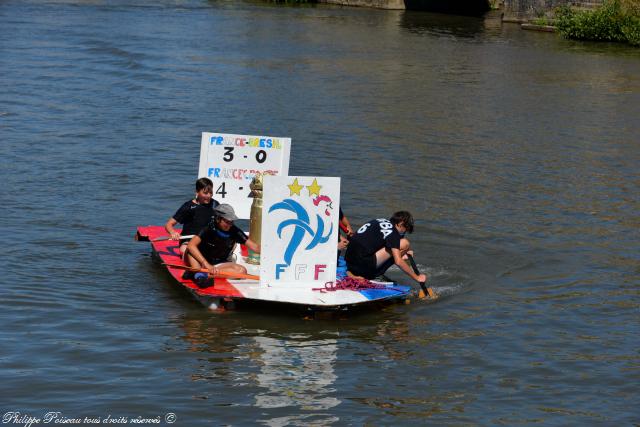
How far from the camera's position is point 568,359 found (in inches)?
525

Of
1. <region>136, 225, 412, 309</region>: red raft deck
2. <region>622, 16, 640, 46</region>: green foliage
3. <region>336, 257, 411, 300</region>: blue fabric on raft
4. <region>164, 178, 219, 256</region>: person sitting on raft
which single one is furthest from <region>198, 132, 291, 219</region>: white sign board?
<region>622, 16, 640, 46</region>: green foliage

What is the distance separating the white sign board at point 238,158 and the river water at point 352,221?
6.10 feet

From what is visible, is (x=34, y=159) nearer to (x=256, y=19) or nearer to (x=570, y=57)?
(x=570, y=57)

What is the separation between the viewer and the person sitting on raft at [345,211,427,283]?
14.9 meters

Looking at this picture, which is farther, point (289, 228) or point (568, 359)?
point (289, 228)

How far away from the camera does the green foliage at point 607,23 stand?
47344 millimetres

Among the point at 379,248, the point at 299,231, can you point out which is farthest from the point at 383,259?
the point at 299,231

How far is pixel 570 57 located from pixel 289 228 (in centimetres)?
3173

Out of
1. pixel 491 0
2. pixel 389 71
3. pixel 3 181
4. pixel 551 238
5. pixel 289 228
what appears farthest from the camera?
pixel 491 0

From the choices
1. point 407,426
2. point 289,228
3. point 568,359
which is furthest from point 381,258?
point 407,426

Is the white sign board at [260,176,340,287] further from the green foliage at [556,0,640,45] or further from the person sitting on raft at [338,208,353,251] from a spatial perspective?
the green foliage at [556,0,640,45]

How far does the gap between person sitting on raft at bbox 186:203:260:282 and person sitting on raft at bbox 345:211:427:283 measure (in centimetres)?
141

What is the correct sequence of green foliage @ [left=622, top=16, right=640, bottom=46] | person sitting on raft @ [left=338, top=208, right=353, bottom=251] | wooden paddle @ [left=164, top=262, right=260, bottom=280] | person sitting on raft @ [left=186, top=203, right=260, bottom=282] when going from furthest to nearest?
green foliage @ [left=622, top=16, right=640, bottom=46] → person sitting on raft @ [left=338, top=208, right=353, bottom=251] → person sitting on raft @ [left=186, top=203, right=260, bottom=282] → wooden paddle @ [left=164, top=262, right=260, bottom=280]

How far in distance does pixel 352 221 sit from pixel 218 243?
17.2 feet
